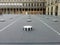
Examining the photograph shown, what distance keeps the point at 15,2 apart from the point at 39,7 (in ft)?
41.4

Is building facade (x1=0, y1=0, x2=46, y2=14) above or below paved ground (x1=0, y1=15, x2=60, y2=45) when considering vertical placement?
below

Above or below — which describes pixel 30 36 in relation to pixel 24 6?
above

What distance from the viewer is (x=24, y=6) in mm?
98688

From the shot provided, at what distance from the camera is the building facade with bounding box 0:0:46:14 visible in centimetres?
9756

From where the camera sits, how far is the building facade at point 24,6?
320 feet

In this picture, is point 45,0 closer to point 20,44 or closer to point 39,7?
point 39,7

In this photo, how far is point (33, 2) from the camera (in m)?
97.9

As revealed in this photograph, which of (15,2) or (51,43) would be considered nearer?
(51,43)

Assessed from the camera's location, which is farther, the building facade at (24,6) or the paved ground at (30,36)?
the building facade at (24,6)

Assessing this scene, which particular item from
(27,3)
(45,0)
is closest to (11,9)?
(27,3)

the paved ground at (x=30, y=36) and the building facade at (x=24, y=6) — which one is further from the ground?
the paved ground at (x=30, y=36)

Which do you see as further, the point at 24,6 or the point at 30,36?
the point at 24,6

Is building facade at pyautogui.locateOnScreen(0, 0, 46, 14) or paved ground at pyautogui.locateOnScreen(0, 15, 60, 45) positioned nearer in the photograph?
paved ground at pyautogui.locateOnScreen(0, 15, 60, 45)

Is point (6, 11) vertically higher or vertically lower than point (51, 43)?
lower
